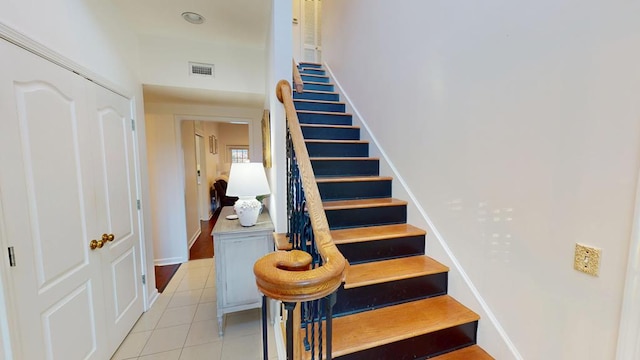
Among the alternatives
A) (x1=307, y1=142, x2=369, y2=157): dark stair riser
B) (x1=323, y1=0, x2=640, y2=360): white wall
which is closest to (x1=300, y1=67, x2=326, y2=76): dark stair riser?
(x1=307, y1=142, x2=369, y2=157): dark stair riser

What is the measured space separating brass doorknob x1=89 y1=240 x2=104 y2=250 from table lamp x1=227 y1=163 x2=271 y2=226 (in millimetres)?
932

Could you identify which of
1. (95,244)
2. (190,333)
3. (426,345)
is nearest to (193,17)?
(95,244)

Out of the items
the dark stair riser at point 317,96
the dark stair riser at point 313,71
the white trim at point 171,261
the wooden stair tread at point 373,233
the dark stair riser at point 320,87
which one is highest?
the dark stair riser at point 313,71

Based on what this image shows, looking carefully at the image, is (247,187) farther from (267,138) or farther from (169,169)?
(169,169)

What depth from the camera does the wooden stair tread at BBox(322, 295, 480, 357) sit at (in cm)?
135

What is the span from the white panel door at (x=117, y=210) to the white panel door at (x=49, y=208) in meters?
0.12

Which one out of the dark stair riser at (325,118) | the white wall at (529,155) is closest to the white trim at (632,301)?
the white wall at (529,155)

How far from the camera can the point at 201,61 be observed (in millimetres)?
2805

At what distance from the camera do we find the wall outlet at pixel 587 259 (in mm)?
1020

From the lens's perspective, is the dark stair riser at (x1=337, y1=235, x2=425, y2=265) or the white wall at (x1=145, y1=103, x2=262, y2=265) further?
the white wall at (x1=145, y1=103, x2=262, y2=265)

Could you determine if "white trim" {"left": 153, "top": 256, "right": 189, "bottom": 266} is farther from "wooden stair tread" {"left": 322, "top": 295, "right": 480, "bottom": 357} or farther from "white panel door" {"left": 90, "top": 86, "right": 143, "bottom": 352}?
"wooden stair tread" {"left": 322, "top": 295, "right": 480, "bottom": 357}

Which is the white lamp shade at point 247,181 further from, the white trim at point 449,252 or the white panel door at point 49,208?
the white trim at point 449,252

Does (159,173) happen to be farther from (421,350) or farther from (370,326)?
(421,350)

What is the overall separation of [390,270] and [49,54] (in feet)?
7.88
